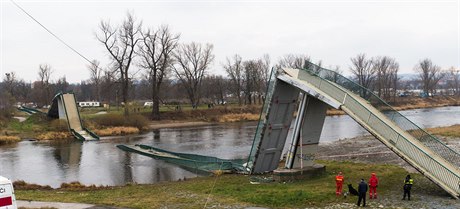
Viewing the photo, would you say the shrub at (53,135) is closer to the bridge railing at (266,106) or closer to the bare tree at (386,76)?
the bridge railing at (266,106)

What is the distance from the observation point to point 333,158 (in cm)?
3241

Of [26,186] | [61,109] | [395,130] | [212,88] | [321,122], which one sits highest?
[212,88]

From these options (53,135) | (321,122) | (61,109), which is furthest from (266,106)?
(61,109)

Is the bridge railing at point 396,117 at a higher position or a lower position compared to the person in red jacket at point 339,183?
higher

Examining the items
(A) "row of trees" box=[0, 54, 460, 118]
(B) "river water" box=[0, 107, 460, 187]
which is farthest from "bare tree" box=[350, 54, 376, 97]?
(B) "river water" box=[0, 107, 460, 187]

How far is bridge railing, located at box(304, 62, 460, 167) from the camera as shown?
19.8m

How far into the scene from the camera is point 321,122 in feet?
77.6

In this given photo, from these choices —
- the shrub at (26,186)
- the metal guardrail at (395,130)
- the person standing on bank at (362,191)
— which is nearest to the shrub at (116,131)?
the shrub at (26,186)

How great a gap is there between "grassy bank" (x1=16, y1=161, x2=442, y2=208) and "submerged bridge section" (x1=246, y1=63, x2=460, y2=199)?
5.00 feet

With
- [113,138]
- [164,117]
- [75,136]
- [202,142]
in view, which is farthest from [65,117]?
[164,117]

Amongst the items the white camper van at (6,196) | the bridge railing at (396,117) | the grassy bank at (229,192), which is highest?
the bridge railing at (396,117)

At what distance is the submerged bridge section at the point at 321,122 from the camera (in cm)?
1858

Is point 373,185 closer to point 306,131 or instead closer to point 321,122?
point 306,131

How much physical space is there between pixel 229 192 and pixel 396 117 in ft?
28.4
